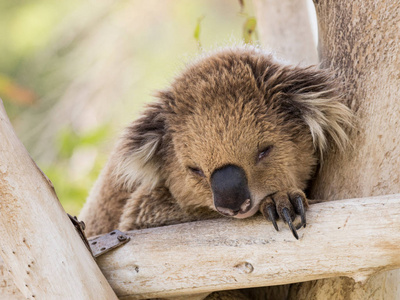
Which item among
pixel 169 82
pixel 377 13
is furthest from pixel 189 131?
pixel 377 13

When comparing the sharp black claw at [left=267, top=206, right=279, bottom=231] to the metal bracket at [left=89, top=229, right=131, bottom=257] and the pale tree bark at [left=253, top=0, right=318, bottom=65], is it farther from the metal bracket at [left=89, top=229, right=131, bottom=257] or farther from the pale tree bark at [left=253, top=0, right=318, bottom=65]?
the pale tree bark at [left=253, top=0, right=318, bottom=65]

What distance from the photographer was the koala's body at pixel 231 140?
2379 millimetres

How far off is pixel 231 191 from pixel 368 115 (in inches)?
29.2

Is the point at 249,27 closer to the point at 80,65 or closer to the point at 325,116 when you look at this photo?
the point at 325,116

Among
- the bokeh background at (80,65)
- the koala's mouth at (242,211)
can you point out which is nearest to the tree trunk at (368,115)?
the koala's mouth at (242,211)

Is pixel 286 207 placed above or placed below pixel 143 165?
below

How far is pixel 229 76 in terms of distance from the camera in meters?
2.62

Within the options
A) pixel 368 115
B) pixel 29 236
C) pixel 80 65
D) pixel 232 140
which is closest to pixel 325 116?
pixel 368 115

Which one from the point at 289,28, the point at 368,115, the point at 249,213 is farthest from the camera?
the point at 289,28

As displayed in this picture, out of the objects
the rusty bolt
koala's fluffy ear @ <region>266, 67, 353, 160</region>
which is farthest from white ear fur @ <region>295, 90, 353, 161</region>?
the rusty bolt

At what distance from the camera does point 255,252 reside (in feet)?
7.14

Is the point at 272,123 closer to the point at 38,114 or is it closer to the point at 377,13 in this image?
the point at 377,13

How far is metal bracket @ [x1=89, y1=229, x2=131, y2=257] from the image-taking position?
7.97 feet

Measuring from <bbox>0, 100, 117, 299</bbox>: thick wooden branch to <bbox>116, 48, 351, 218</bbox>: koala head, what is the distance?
68 centimetres
